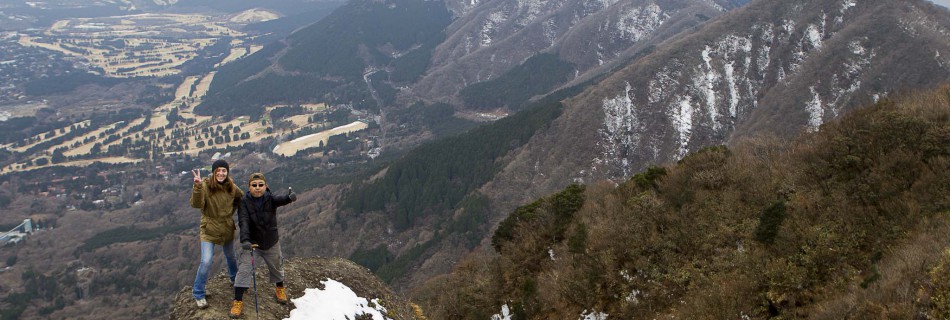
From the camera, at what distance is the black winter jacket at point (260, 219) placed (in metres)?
12.9

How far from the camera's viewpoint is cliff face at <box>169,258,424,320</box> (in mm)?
14117

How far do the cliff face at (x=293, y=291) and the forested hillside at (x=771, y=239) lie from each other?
868 centimetres

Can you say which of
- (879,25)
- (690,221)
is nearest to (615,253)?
(690,221)

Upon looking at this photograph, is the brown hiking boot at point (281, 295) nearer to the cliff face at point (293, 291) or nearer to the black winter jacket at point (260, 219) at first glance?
the cliff face at point (293, 291)

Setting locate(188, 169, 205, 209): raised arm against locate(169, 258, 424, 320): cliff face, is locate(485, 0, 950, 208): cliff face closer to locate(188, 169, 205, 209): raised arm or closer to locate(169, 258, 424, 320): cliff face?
locate(169, 258, 424, 320): cliff face

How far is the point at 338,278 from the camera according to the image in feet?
66.9

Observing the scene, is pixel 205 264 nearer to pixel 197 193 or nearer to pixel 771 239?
pixel 197 193

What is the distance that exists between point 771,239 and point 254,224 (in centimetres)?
1940

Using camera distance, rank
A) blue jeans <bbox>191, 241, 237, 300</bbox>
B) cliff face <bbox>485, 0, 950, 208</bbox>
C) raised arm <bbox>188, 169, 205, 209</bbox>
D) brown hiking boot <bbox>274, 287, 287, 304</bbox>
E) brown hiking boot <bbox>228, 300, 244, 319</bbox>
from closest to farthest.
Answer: raised arm <bbox>188, 169, 205, 209</bbox>, blue jeans <bbox>191, 241, 237, 300</bbox>, brown hiking boot <bbox>228, 300, 244, 319</bbox>, brown hiking boot <bbox>274, 287, 287, 304</bbox>, cliff face <bbox>485, 0, 950, 208</bbox>

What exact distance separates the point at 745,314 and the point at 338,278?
15.1 meters

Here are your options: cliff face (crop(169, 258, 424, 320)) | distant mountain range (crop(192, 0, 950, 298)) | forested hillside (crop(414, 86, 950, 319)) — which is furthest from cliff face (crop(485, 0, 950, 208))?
cliff face (crop(169, 258, 424, 320))

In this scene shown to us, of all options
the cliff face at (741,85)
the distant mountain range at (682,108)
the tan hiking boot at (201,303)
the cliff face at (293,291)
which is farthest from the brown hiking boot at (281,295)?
the cliff face at (741,85)

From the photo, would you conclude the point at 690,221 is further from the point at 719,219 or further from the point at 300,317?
the point at 300,317

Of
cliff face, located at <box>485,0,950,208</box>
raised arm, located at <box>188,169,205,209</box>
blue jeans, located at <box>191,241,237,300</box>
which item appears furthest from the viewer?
cliff face, located at <box>485,0,950,208</box>
